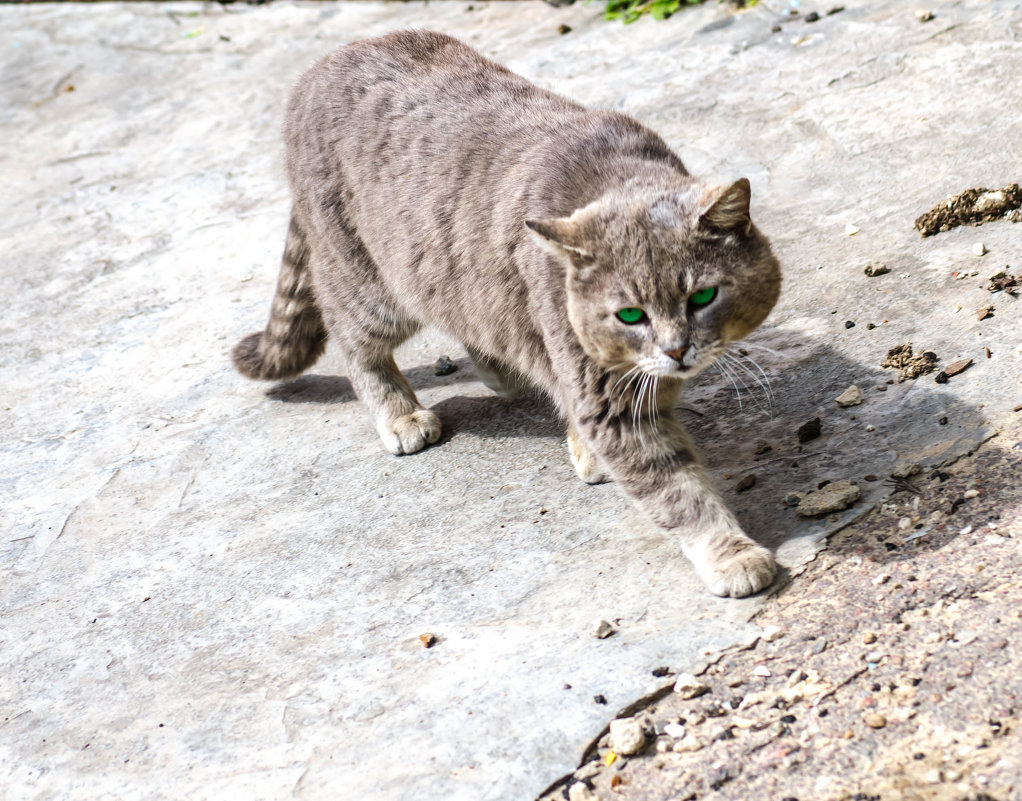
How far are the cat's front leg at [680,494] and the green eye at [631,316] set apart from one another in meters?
0.34

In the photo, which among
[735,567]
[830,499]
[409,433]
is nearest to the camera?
[735,567]

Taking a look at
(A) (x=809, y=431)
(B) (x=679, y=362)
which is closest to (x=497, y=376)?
(A) (x=809, y=431)

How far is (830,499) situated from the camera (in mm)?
2969

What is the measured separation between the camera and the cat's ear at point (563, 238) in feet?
9.27

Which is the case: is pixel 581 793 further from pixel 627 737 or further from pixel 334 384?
pixel 334 384

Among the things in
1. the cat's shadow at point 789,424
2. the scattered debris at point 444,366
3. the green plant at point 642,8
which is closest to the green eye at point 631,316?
the cat's shadow at point 789,424

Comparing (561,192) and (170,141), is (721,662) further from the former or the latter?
(170,141)

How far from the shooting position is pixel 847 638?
253 cm

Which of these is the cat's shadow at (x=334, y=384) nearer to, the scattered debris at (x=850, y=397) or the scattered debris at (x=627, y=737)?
the scattered debris at (x=850, y=397)

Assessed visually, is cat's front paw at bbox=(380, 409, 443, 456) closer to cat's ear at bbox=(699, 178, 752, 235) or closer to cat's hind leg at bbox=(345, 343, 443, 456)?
cat's hind leg at bbox=(345, 343, 443, 456)

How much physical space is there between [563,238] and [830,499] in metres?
1.06

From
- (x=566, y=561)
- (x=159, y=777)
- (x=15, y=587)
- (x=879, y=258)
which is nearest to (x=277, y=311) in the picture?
(x=15, y=587)

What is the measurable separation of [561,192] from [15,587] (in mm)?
2270

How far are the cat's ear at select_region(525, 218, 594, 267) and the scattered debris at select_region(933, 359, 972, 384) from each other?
4.13 feet
